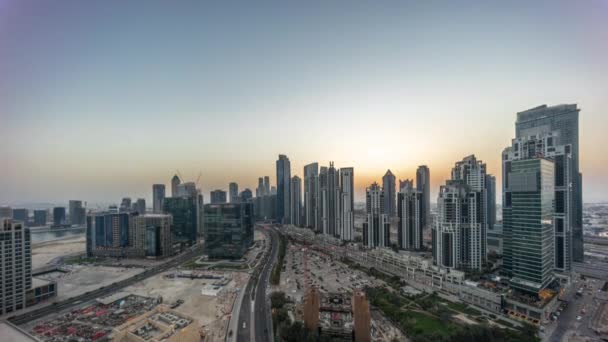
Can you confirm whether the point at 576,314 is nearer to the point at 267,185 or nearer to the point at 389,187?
the point at 389,187

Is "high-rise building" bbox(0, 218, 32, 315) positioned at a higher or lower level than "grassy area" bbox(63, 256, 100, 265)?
higher

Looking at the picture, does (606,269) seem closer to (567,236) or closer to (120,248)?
(567,236)

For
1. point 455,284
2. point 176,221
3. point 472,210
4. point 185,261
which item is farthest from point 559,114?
point 176,221

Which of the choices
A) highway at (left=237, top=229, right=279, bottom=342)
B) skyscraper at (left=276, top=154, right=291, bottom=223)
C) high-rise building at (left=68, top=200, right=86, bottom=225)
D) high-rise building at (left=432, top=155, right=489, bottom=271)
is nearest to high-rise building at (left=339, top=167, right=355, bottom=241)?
high-rise building at (left=432, top=155, right=489, bottom=271)

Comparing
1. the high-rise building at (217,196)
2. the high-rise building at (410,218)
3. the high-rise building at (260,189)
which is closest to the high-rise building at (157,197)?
the high-rise building at (217,196)

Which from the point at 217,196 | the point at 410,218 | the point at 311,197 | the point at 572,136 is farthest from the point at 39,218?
the point at 572,136

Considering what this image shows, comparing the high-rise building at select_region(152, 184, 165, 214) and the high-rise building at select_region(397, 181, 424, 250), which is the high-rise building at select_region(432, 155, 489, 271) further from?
the high-rise building at select_region(152, 184, 165, 214)
